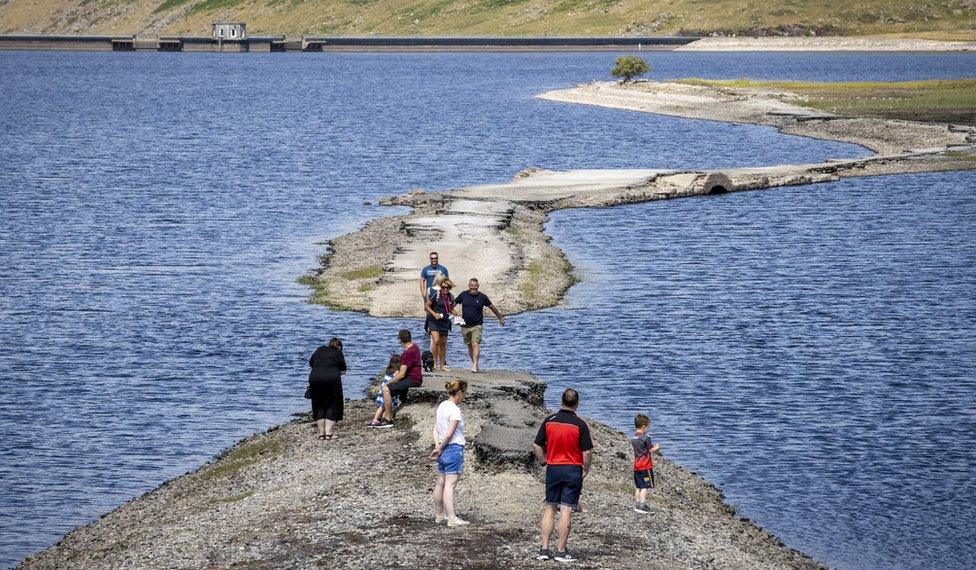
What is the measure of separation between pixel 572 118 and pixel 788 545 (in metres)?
123

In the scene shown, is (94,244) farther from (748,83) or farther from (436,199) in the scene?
(748,83)

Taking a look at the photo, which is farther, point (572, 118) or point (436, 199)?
point (572, 118)

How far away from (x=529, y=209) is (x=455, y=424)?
49147mm

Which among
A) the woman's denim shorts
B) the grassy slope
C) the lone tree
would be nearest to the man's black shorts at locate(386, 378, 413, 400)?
the woman's denim shorts

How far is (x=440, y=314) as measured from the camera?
3225 centimetres

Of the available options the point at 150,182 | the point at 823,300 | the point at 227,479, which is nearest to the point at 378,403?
the point at 227,479

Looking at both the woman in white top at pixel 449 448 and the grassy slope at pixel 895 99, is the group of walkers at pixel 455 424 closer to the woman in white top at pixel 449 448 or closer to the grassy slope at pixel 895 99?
the woman in white top at pixel 449 448

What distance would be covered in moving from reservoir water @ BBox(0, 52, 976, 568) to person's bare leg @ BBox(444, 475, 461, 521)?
7.24 m

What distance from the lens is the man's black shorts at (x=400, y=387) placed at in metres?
29.8

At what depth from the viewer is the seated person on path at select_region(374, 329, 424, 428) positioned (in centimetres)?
2952

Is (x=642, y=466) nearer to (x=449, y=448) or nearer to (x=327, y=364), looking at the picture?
Result: (x=449, y=448)

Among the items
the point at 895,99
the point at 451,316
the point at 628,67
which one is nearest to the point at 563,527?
the point at 451,316

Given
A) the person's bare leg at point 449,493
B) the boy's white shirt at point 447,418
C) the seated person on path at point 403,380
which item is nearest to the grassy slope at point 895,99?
the seated person on path at point 403,380

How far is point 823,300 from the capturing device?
4919cm
